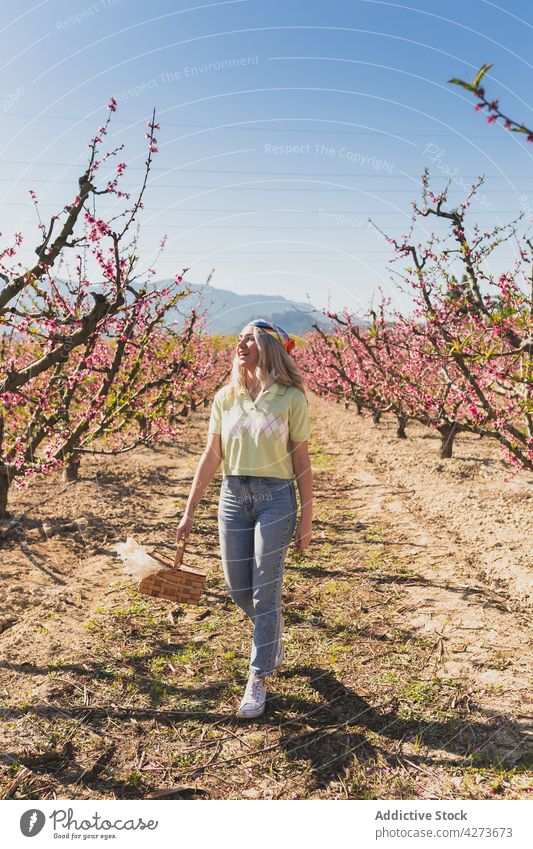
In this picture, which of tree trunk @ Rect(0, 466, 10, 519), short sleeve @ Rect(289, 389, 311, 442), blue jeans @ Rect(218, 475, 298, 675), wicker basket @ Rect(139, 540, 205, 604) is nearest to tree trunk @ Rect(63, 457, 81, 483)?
tree trunk @ Rect(0, 466, 10, 519)

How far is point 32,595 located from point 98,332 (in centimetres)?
302

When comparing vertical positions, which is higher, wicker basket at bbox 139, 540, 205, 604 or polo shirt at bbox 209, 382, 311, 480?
polo shirt at bbox 209, 382, 311, 480

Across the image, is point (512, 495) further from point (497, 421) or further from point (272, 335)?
point (272, 335)

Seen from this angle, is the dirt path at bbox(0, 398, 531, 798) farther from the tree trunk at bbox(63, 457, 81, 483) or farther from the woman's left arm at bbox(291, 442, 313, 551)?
the tree trunk at bbox(63, 457, 81, 483)

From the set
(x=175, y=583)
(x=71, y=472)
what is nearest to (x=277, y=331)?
(x=175, y=583)

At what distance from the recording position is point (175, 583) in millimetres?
3955

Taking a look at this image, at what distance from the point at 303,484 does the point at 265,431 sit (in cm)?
46

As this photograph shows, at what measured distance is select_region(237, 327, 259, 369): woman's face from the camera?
3.75 metres

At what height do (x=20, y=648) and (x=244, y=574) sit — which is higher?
(x=244, y=574)

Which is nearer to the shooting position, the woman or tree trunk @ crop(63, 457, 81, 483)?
the woman

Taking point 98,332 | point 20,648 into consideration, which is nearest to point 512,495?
point 98,332

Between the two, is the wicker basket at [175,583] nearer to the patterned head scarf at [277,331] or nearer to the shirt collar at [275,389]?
the shirt collar at [275,389]

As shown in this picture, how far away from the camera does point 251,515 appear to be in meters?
3.70

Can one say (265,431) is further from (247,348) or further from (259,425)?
(247,348)
